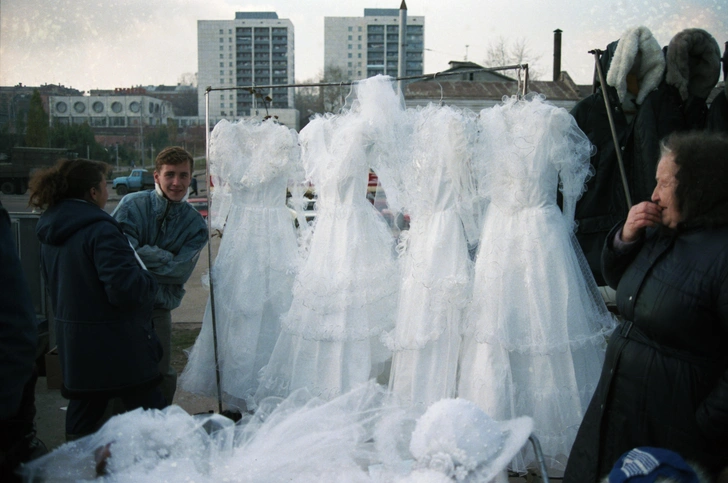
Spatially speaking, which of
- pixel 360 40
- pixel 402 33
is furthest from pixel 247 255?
pixel 360 40

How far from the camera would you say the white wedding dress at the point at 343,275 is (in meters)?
3.53

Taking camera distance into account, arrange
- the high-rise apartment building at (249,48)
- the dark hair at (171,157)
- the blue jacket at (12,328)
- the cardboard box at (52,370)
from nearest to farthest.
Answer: the blue jacket at (12,328), the dark hair at (171,157), the cardboard box at (52,370), the high-rise apartment building at (249,48)

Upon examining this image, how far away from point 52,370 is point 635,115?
4085 millimetres

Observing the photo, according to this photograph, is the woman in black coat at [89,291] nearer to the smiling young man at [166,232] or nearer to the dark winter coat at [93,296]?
the dark winter coat at [93,296]

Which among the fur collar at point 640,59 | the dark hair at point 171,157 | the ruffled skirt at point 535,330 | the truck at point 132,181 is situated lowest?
the ruffled skirt at point 535,330

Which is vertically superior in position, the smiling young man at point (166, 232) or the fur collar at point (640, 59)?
the fur collar at point (640, 59)

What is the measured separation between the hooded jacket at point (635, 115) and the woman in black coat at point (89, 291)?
252cm

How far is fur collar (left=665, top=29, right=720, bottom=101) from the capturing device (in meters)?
3.23

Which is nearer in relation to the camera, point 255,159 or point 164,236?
point 164,236

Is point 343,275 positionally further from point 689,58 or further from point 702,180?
point 689,58

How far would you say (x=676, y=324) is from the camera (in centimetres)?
174

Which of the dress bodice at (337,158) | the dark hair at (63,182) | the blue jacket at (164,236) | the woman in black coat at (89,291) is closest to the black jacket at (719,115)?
the dress bodice at (337,158)

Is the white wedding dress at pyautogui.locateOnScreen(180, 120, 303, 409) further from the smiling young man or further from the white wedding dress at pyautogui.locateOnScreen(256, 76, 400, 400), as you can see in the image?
the smiling young man

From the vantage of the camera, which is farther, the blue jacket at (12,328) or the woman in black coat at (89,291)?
the woman in black coat at (89,291)
